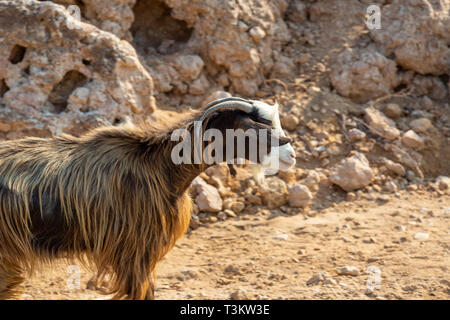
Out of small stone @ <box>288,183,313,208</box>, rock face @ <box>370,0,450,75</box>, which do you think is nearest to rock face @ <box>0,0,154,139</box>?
small stone @ <box>288,183,313,208</box>

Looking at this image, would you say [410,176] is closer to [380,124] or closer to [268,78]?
[380,124]

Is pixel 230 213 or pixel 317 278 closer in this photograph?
pixel 317 278

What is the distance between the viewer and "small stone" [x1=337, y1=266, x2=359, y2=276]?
4.23 meters

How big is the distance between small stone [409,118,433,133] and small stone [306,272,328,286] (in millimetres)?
2871

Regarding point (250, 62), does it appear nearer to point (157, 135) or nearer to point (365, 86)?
point (365, 86)

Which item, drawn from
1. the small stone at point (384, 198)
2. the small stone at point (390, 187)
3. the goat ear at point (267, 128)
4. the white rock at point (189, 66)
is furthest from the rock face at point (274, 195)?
the goat ear at point (267, 128)

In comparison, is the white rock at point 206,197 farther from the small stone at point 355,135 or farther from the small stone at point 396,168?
the small stone at point 396,168

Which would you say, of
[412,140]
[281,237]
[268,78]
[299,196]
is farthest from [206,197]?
[412,140]

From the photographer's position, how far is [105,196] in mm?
3510

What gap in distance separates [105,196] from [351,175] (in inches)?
118

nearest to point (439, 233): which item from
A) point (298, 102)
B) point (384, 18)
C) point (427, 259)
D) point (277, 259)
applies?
point (427, 259)

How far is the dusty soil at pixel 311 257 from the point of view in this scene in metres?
4.09

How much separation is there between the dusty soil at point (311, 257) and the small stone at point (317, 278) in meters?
0.03

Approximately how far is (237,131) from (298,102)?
3.01 meters
